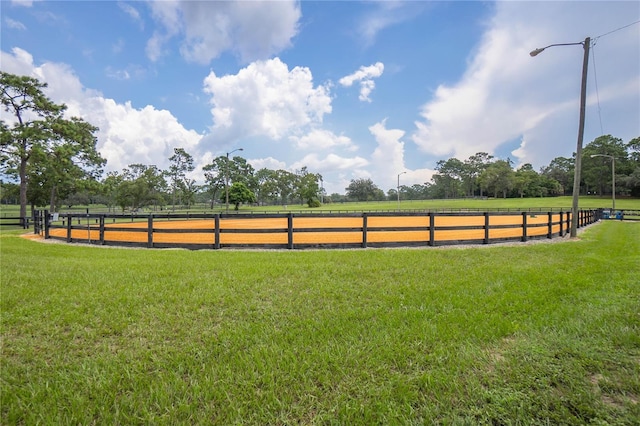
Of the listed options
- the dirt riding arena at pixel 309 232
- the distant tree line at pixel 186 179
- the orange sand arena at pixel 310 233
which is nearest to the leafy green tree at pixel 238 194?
the distant tree line at pixel 186 179

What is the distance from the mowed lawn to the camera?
210cm

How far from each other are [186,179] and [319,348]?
76220 millimetres

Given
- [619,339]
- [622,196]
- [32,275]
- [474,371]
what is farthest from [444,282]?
[622,196]

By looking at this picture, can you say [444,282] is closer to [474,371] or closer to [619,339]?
[619,339]

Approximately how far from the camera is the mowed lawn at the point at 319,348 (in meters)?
2.10

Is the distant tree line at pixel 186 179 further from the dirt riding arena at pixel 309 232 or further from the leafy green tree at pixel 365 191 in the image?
the dirt riding arena at pixel 309 232

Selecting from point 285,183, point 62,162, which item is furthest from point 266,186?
point 62,162

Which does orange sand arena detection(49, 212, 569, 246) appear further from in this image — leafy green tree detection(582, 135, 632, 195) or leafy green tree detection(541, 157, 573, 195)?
leafy green tree detection(541, 157, 573, 195)

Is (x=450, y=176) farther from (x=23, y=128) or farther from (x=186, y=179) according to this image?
(x=23, y=128)

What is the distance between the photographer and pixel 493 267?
618 centimetres

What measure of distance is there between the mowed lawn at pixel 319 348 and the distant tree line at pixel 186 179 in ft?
96.9

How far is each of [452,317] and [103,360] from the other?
3.68 metres

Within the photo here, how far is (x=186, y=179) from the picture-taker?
71312mm

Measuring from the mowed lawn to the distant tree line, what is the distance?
2954cm
